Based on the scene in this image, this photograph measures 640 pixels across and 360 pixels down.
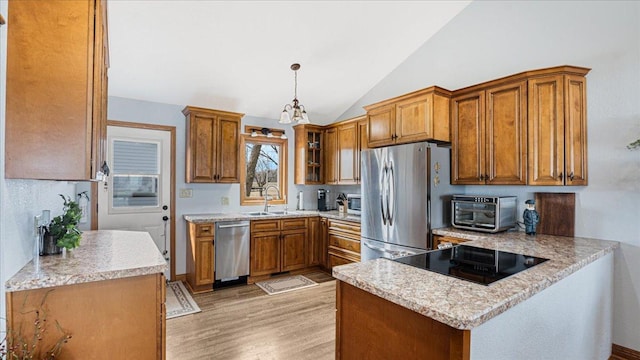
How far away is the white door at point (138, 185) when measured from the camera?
384cm

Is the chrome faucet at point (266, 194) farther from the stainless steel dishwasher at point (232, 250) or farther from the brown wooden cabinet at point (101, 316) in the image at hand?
the brown wooden cabinet at point (101, 316)

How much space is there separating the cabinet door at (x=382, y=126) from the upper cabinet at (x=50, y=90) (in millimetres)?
2885

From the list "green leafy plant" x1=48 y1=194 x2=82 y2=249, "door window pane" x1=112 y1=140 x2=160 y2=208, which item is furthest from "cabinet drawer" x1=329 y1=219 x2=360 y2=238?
"green leafy plant" x1=48 y1=194 x2=82 y2=249

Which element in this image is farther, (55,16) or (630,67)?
(630,67)

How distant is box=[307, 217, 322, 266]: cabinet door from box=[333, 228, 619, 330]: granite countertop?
2.95 meters

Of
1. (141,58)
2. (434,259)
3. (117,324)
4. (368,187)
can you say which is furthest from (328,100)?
(117,324)

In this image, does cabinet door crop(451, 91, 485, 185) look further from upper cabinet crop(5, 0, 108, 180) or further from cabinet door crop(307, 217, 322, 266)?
upper cabinet crop(5, 0, 108, 180)

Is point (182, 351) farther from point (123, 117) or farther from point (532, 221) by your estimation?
point (532, 221)

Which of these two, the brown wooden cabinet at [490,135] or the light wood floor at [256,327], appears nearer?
the light wood floor at [256,327]

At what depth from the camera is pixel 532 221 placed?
2.75 metres

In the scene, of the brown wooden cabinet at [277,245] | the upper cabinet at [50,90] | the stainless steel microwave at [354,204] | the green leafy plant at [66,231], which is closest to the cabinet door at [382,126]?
the stainless steel microwave at [354,204]

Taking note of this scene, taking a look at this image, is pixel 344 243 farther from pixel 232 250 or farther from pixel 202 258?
pixel 202 258

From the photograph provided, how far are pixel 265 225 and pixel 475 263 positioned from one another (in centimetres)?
298

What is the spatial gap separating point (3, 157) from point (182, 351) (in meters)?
1.89
